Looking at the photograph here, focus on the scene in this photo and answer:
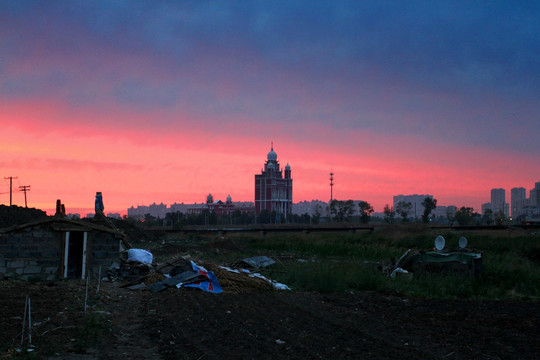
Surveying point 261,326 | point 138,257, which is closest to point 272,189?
point 138,257

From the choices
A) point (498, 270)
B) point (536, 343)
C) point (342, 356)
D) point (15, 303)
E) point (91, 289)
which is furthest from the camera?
point (498, 270)

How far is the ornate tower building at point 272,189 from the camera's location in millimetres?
141875

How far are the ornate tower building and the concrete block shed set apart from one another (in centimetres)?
12096

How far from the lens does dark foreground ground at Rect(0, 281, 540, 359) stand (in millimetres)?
8289

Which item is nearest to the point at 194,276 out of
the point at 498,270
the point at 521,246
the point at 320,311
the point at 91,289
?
the point at 91,289

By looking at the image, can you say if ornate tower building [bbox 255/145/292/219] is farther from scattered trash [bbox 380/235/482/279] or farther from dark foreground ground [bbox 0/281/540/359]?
dark foreground ground [bbox 0/281/540/359]

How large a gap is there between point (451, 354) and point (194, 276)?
934 cm

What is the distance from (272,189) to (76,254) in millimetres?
123997

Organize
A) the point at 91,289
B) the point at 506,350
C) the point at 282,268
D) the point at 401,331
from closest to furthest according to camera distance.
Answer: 1. the point at 506,350
2. the point at 401,331
3. the point at 91,289
4. the point at 282,268

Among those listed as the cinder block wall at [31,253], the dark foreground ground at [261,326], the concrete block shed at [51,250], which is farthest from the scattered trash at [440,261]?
the cinder block wall at [31,253]

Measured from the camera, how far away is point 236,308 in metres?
12.3

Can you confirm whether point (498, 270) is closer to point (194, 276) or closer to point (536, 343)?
point (536, 343)

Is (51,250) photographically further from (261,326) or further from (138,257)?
(261,326)

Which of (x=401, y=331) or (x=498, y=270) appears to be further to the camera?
(x=498, y=270)
